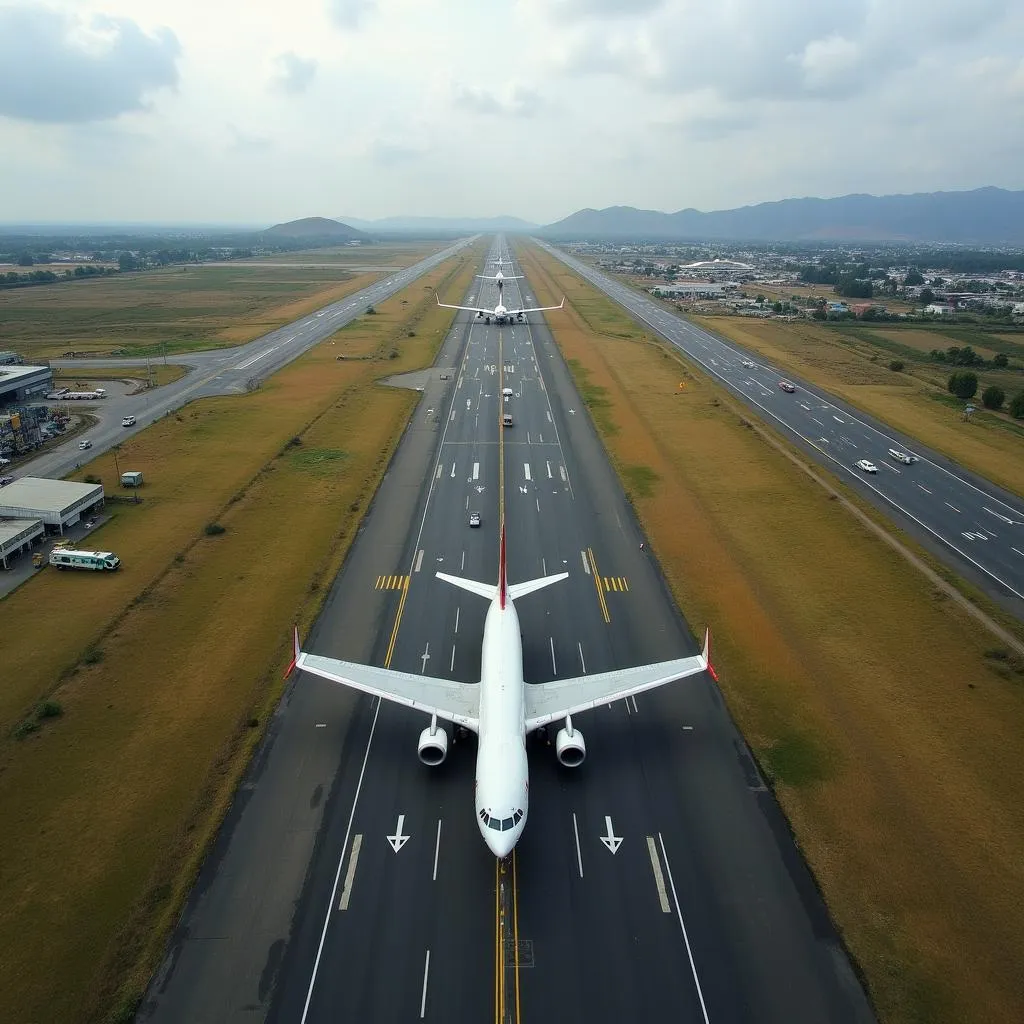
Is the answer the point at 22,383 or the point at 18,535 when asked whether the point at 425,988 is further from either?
the point at 22,383

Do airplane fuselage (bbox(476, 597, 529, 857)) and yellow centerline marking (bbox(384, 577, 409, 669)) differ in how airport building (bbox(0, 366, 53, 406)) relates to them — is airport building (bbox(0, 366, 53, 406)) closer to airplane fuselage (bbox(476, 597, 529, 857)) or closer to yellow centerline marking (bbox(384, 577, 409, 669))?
yellow centerline marking (bbox(384, 577, 409, 669))

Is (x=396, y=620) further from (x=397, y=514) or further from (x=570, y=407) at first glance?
(x=570, y=407)

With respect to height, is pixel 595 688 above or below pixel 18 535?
above

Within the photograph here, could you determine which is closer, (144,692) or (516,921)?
(516,921)

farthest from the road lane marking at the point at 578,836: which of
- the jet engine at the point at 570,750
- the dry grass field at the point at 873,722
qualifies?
the dry grass field at the point at 873,722

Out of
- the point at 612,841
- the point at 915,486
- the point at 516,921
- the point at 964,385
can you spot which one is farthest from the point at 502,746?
the point at 964,385

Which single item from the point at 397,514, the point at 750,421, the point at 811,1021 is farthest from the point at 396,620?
the point at 750,421
